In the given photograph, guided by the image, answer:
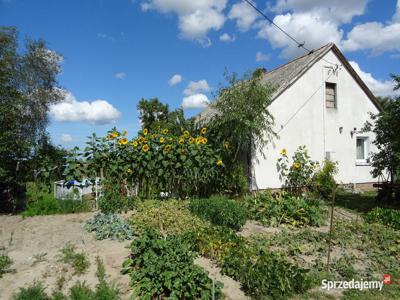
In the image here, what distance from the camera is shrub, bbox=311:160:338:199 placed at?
36.7 feet

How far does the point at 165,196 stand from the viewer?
9.20 meters

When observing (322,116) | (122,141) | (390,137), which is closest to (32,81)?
(122,141)

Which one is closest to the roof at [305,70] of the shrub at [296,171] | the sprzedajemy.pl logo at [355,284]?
the shrub at [296,171]

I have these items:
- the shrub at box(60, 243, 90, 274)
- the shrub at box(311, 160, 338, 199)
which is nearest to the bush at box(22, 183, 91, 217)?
the shrub at box(60, 243, 90, 274)

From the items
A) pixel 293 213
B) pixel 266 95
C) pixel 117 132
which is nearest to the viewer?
pixel 293 213

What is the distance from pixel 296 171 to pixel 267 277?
307 inches

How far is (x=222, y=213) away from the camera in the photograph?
267 inches

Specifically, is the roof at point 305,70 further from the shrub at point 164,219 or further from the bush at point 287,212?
the shrub at point 164,219

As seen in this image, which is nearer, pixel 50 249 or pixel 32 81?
pixel 50 249

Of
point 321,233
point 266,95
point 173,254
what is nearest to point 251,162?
point 266,95

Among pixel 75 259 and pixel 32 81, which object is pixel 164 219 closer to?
pixel 75 259

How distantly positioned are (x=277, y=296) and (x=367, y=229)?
430 cm

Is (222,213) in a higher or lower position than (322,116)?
lower

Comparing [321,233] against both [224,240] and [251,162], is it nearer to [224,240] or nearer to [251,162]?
[224,240]
